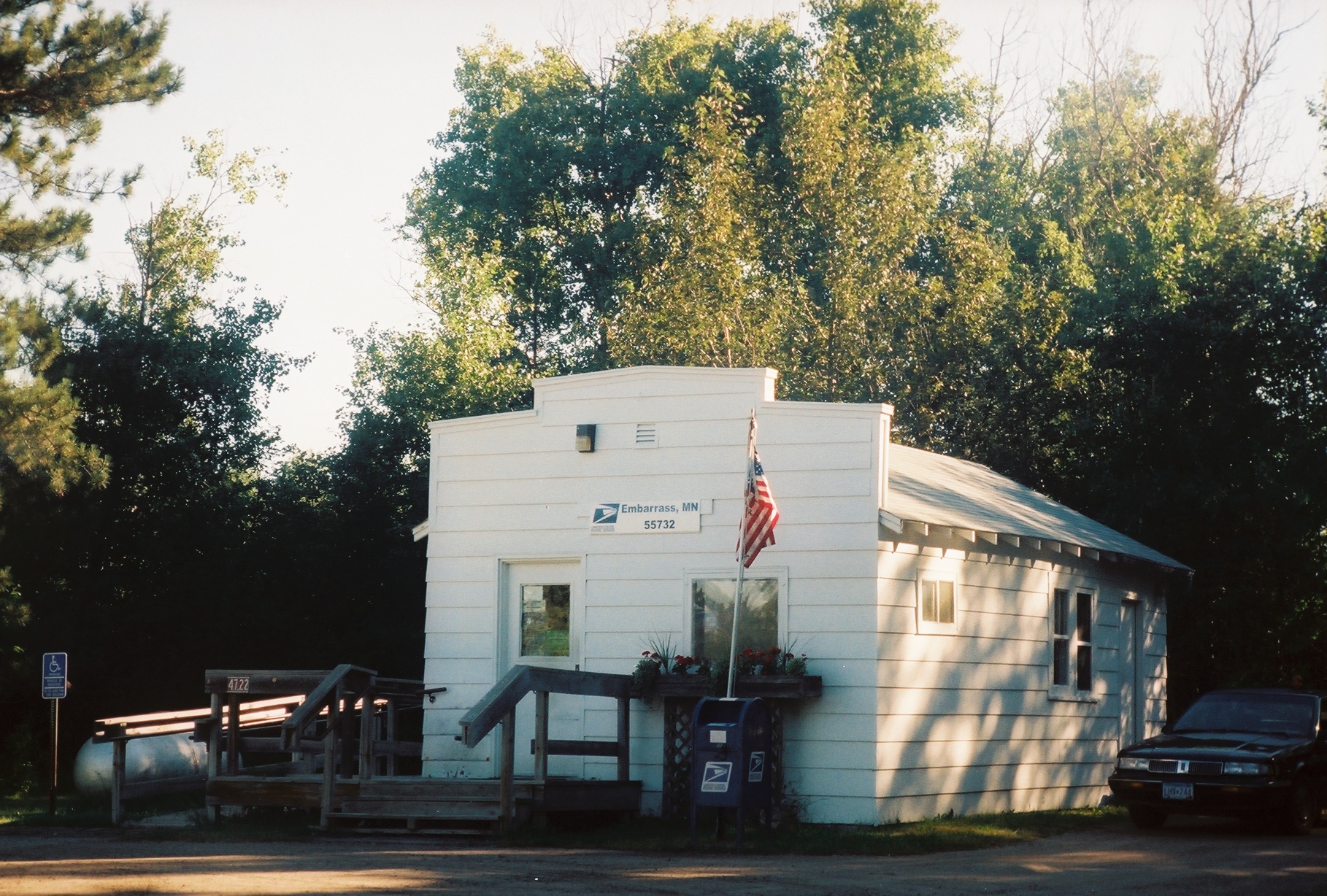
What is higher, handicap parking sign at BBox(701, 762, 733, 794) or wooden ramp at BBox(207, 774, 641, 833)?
handicap parking sign at BBox(701, 762, 733, 794)

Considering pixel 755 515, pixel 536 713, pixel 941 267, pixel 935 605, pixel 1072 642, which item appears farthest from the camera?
pixel 941 267

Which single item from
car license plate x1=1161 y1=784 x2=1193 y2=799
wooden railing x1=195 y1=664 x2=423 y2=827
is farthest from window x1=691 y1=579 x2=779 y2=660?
car license plate x1=1161 y1=784 x2=1193 y2=799

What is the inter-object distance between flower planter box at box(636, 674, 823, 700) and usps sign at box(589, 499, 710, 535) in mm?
1604

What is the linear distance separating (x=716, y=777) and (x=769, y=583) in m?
2.53

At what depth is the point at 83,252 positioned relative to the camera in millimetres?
22469

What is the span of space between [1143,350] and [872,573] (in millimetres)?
12735

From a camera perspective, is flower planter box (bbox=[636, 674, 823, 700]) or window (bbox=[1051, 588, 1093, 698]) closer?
flower planter box (bbox=[636, 674, 823, 700])

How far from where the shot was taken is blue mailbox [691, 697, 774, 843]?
13049 millimetres

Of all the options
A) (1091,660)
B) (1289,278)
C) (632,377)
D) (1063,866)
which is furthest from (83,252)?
(1289,278)

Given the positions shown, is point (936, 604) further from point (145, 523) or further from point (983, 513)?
point (145, 523)

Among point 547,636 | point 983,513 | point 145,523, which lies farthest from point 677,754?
point 145,523

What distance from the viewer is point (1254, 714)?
53.3 feet

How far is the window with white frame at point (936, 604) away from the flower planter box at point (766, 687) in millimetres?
1445

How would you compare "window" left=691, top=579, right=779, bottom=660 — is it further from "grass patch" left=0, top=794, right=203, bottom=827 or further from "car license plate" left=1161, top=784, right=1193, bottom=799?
"grass patch" left=0, top=794, right=203, bottom=827
